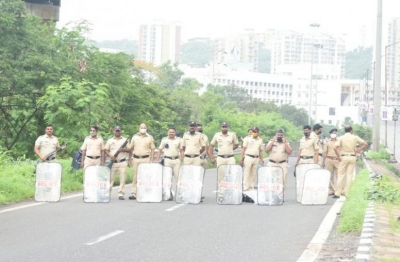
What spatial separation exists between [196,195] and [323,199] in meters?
2.83

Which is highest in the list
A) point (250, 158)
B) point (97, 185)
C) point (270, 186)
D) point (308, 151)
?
point (308, 151)

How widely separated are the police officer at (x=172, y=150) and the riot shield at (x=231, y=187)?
4.59ft

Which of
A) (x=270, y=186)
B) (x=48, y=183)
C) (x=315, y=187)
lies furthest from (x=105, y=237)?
(x=315, y=187)

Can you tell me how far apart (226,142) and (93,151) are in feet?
10.4

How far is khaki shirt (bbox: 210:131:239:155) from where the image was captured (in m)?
23.4

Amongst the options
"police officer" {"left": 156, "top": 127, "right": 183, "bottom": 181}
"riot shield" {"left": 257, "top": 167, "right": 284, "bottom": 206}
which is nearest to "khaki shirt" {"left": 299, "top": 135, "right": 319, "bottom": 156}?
"riot shield" {"left": 257, "top": 167, "right": 284, "bottom": 206}

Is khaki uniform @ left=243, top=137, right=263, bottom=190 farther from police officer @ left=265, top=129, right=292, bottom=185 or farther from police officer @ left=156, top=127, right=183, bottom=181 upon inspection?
police officer @ left=156, top=127, right=183, bottom=181

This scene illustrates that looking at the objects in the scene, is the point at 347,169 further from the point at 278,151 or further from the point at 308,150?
the point at 278,151

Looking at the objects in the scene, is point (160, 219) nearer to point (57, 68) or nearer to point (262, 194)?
point (262, 194)

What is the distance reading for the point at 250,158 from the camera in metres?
23.8

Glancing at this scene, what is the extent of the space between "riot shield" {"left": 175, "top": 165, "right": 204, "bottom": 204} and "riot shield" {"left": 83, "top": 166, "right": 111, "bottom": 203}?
157 cm

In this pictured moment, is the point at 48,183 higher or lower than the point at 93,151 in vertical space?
lower

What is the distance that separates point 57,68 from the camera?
3412 cm

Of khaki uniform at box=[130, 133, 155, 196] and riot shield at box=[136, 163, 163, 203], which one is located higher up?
khaki uniform at box=[130, 133, 155, 196]
